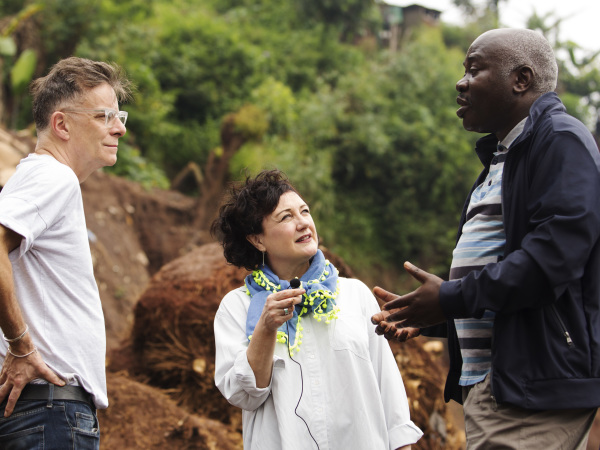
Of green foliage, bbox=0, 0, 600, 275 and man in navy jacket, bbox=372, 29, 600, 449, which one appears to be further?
→ green foliage, bbox=0, 0, 600, 275

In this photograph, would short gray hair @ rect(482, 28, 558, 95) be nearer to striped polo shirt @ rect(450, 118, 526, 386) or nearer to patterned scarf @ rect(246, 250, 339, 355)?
striped polo shirt @ rect(450, 118, 526, 386)

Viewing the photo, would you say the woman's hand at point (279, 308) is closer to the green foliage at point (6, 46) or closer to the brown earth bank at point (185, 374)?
the brown earth bank at point (185, 374)

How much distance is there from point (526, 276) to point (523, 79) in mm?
831

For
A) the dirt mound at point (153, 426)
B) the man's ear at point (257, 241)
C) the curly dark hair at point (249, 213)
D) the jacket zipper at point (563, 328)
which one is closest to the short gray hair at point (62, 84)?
the curly dark hair at point (249, 213)

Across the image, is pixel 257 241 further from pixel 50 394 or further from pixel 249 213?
pixel 50 394

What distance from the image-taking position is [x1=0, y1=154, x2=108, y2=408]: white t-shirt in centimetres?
229

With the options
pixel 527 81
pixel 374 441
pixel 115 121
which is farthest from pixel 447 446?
pixel 115 121

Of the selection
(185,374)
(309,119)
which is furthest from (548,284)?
(309,119)

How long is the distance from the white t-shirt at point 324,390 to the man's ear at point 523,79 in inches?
45.8

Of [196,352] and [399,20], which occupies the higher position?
[399,20]

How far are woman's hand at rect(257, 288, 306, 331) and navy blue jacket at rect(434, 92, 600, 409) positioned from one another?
59 centimetres

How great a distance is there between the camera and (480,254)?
248 centimetres

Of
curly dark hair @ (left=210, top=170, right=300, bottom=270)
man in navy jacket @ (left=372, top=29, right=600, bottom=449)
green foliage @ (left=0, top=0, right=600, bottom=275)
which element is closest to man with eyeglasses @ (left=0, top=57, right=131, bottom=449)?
curly dark hair @ (left=210, top=170, right=300, bottom=270)

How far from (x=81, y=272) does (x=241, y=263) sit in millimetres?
853
